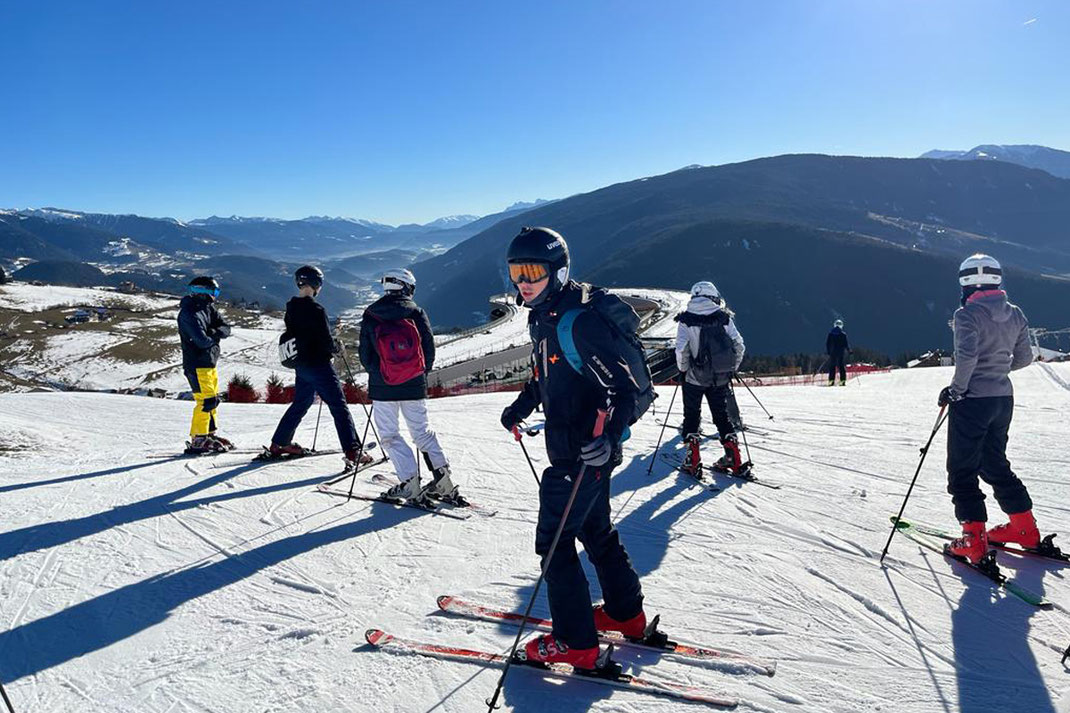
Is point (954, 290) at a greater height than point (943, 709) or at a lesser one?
greater

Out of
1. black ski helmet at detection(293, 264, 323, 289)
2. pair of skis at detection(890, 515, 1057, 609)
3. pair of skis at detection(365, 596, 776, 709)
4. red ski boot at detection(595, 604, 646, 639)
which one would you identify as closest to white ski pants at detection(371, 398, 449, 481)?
black ski helmet at detection(293, 264, 323, 289)

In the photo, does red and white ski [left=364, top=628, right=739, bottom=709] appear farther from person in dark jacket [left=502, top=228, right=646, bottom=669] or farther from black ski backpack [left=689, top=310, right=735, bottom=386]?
black ski backpack [left=689, top=310, right=735, bottom=386]

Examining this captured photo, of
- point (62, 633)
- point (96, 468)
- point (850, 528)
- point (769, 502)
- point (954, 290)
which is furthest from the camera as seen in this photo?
point (954, 290)

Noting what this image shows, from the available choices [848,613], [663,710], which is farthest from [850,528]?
[663,710]

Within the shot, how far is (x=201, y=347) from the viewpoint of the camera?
7.78 metres

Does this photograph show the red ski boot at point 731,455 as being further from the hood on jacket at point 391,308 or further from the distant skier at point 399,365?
the hood on jacket at point 391,308

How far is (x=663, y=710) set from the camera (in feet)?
10.4

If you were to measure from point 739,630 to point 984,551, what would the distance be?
2593mm

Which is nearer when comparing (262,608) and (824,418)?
(262,608)

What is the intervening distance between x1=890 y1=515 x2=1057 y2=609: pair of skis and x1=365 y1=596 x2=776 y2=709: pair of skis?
2.48 metres

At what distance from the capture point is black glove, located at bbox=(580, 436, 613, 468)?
312 cm

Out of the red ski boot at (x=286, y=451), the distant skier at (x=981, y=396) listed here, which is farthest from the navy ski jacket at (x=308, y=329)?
the distant skier at (x=981, y=396)

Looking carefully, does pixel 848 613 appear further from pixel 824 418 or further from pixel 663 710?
pixel 824 418

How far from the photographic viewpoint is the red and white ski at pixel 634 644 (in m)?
3.56
